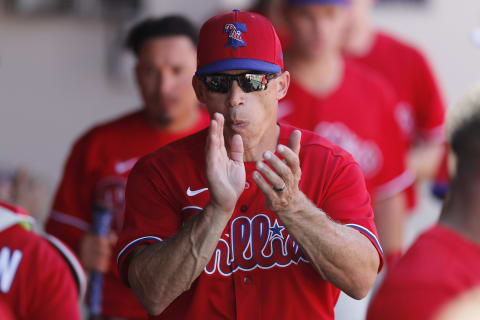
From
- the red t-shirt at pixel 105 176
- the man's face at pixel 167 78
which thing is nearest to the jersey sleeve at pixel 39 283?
the red t-shirt at pixel 105 176

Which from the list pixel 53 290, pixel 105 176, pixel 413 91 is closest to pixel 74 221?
pixel 105 176

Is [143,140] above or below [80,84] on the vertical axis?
above

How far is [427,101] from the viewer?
577 cm

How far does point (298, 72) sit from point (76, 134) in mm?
2289

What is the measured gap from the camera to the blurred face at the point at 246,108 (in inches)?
109

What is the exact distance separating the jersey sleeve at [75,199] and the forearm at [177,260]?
5.58 ft

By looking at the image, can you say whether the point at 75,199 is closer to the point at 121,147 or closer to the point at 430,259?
the point at 121,147

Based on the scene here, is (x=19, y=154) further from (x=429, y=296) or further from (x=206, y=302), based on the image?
(x=429, y=296)

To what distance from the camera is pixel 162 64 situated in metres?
4.34

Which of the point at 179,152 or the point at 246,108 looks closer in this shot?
the point at 246,108

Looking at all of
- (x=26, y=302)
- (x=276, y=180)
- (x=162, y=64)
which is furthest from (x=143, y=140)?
(x=276, y=180)

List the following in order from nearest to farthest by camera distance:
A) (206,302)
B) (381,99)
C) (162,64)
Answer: (206,302), (162,64), (381,99)

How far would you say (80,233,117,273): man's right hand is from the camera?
435cm

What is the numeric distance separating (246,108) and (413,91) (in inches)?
125
